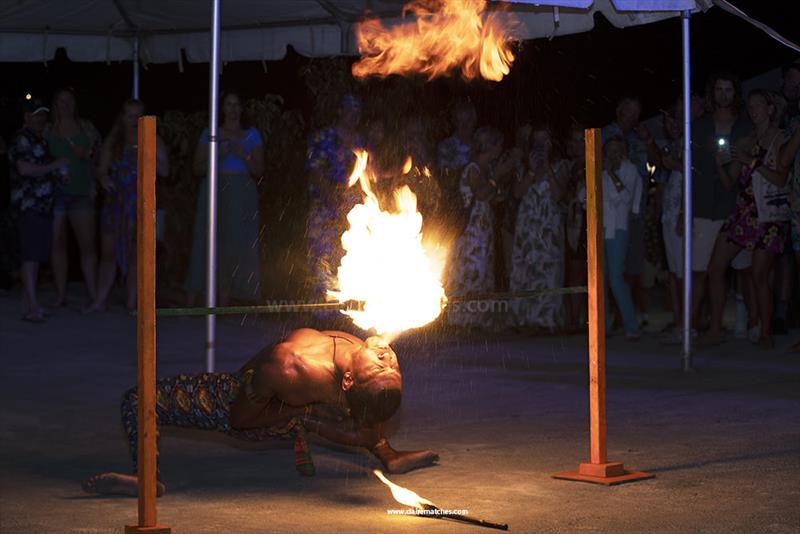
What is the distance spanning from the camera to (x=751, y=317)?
10.9 meters

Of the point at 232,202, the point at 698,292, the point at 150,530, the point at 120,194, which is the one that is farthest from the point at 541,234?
the point at 150,530

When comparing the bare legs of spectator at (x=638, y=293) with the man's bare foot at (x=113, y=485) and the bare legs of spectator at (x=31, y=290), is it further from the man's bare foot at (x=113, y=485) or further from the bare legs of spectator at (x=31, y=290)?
the man's bare foot at (x=113, y=485)

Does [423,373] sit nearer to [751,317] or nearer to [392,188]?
[392,188]

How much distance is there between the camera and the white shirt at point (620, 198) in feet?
36.7

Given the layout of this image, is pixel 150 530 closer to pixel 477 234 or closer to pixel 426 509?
pixel 426 509

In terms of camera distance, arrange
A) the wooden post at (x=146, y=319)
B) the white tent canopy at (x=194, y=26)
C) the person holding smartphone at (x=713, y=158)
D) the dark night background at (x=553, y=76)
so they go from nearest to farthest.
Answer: the wooden post at (x=146, y=319) < the person holding smartphone at (x=713, y=158) < the white tent canopy at (x=194, y=26) < the dark night background at (x=553, y=76)

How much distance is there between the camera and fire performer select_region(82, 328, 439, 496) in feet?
19.7

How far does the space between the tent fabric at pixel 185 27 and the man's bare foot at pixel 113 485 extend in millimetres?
5477

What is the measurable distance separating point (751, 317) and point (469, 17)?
3489mm

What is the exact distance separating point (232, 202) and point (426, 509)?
658 centimetres

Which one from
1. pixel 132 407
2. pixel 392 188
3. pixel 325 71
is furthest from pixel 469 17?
pixel 325 71

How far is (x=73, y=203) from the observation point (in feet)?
39.3

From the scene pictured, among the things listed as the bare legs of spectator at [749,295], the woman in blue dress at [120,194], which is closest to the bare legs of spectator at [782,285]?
the bare legs of spectator at [749,295]

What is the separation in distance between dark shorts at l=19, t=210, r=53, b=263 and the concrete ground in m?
0.92
